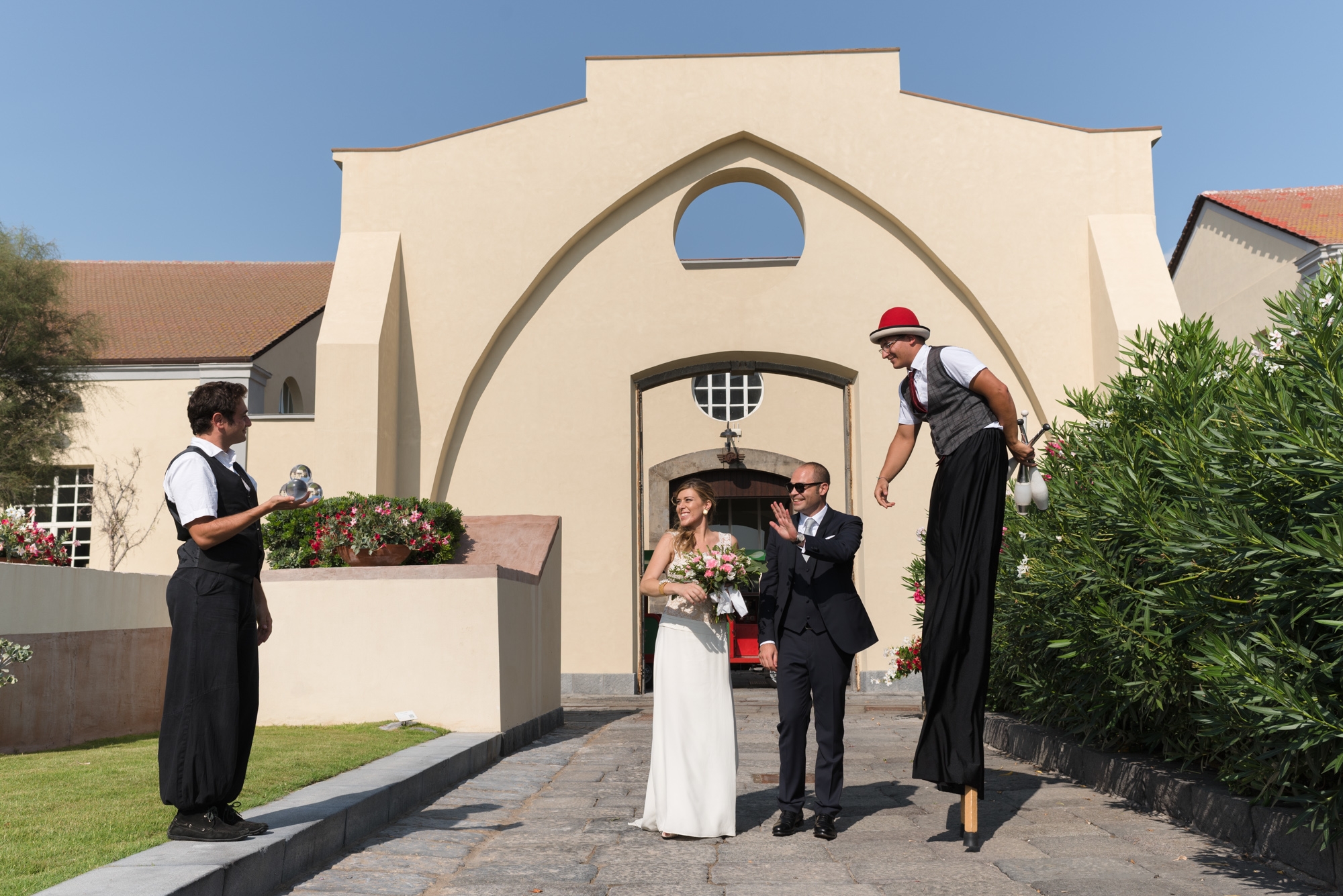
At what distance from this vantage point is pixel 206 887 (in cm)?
327

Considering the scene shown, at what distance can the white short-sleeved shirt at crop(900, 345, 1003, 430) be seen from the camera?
4.73 meters

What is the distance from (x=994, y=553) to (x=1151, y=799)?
5.51ft

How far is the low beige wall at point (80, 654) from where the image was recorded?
6.61 m

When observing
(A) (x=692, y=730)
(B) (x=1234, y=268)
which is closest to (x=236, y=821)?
(A) (x=692, y=730)

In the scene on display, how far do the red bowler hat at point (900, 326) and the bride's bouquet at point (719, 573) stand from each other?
3.90ft

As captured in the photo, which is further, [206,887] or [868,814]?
[868,814]

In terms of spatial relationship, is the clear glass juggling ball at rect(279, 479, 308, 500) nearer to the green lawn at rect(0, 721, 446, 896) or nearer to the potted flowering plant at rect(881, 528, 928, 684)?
the green lawn at rect(0, 721, 446, 896)

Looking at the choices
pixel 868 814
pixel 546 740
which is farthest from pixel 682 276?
pixel 868 814

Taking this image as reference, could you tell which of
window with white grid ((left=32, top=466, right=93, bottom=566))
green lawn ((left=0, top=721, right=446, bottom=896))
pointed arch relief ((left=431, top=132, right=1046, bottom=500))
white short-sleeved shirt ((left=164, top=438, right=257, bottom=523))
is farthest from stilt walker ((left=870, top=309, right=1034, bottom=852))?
window with white grid ((left=32, top=466, right=93, bottom=566))

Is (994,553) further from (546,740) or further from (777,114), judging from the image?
(777,114)

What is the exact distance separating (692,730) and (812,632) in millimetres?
716

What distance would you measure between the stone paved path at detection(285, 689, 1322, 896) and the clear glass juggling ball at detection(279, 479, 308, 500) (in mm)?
1399

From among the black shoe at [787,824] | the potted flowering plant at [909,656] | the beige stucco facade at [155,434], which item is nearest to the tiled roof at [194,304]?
the beige stucco facade at [155,434]

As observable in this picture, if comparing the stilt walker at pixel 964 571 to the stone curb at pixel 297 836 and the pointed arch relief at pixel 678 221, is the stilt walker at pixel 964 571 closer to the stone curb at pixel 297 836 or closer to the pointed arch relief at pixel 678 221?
the stone curb at pixel 297 836
